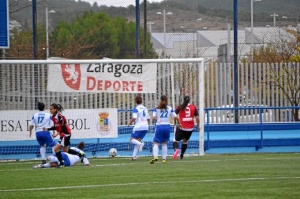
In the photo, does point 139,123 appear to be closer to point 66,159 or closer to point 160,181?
point 66,159

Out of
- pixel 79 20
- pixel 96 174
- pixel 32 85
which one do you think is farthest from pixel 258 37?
pixel 96 174

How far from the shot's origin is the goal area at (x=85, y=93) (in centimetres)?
2841

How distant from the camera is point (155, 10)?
61688 mm

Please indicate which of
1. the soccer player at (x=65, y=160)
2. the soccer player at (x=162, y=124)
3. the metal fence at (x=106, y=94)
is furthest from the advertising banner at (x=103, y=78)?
the soccer player at (x=65, y=160)

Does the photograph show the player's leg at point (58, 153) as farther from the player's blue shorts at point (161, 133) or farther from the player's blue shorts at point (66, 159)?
the player's blue shorts at point (161, 133)

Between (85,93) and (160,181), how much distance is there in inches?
462

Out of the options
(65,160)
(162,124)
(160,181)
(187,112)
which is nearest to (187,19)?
(187,112)

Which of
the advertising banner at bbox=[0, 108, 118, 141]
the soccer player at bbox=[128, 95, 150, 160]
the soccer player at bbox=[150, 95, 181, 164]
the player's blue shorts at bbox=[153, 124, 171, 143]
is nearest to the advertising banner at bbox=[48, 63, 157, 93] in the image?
the advertising banner at bbox=[0, 108, 118, 141]

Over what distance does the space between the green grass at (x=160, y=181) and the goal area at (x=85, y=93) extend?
5.42m

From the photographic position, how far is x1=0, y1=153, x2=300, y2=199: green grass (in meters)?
15.1

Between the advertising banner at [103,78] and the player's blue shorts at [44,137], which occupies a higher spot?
the advertising banner at [103,78]

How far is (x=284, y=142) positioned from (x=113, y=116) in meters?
6.53

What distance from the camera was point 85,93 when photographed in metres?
28.9

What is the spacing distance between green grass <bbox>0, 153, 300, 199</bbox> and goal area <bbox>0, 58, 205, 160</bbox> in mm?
5416
